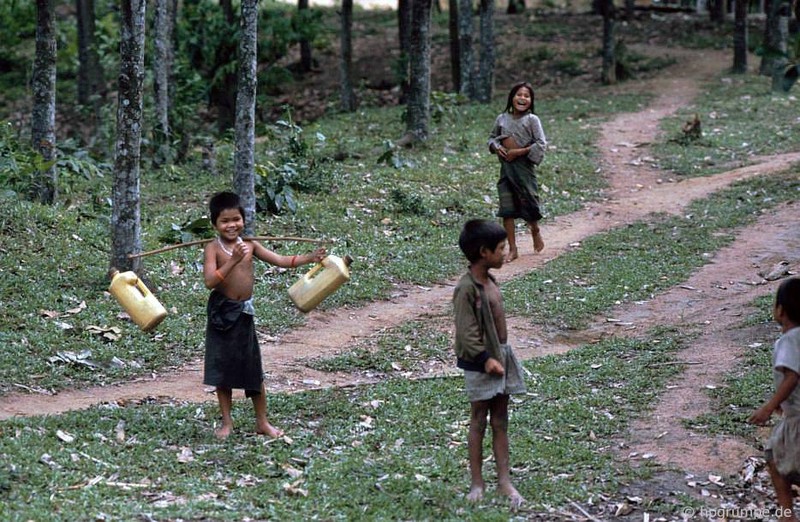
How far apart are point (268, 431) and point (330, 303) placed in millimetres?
3782

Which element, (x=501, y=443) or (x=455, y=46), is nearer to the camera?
(x=501, y=443)

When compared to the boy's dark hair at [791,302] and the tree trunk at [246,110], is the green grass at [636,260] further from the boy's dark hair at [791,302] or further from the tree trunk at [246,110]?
the boy's dark hair at [791,302]

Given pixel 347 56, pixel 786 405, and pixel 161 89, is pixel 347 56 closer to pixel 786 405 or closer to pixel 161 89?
→ pixel 161 89

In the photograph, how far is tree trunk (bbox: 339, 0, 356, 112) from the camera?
75.4 feet

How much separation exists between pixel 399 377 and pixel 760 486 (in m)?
3.28

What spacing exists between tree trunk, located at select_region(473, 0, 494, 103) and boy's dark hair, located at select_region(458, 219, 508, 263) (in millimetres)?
18250

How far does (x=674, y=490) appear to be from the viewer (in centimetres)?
592

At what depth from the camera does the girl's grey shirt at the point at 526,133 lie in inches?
457

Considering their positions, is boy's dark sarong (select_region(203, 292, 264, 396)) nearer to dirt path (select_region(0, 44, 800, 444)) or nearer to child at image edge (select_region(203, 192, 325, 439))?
child at image edge (select_region(203, 192, 325, 439))

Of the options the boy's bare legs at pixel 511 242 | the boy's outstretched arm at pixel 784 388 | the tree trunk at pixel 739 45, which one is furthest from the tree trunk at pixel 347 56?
the boy's outstretched arm at pixel 784 388

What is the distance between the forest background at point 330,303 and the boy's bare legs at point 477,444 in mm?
103

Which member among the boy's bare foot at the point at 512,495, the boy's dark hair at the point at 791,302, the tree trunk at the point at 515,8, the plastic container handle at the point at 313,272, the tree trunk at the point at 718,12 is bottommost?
the boy's bare foot at the point at 512,495

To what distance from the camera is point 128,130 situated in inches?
382

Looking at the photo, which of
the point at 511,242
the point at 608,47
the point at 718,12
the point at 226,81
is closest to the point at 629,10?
the point at 718,12
